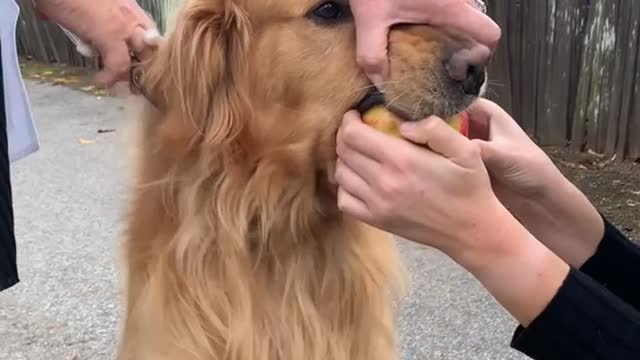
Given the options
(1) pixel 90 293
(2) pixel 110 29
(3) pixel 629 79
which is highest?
(2) pixel 110 29

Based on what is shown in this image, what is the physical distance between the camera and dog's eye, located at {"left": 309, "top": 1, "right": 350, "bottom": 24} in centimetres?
216

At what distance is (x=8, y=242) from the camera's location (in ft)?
8.13

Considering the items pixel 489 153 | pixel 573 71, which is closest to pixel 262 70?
pixel 489 153

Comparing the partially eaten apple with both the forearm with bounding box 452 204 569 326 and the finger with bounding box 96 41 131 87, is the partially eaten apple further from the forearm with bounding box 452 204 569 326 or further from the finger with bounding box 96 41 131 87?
the finger with bounding box 96 41 131 87

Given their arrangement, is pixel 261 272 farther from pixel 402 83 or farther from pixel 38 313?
pixel 38 313

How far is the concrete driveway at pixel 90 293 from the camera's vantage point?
4098 millimetres

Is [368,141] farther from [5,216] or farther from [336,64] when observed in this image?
[5,216]

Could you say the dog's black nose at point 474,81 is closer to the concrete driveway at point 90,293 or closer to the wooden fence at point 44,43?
the concrete driveway at point 90,293

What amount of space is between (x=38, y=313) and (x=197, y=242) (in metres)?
2.45

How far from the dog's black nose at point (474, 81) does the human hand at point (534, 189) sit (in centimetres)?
6

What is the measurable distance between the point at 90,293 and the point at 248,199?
8.40ft

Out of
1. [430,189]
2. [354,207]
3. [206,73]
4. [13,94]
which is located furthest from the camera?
[13,94]

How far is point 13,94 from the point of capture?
251 cm

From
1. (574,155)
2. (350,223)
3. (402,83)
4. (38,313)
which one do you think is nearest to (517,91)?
(574,155)
